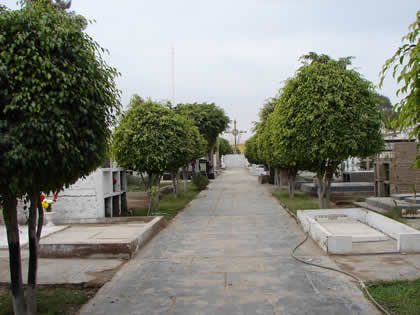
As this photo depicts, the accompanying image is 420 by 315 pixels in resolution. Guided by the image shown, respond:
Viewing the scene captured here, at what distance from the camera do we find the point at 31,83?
369 cm

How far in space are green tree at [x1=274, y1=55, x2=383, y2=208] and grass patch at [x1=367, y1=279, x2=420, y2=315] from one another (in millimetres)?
4901

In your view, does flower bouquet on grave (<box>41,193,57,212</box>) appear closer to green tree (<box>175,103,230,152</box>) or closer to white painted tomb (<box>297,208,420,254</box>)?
white painted tomb (<box>297,208,420,254</box>)

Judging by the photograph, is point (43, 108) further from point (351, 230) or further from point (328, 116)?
point (328, 116)

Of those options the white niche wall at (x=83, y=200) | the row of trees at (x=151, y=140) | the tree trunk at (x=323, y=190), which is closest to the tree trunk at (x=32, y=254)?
the white niche wall at (x=83, y=200)

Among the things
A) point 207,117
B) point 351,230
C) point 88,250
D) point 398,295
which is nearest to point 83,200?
point 88,250

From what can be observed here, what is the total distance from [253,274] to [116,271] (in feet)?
7.11

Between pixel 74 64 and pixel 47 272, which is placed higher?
pixel 74 64

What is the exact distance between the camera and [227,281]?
18.9 feet

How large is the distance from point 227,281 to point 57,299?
7.40 ft

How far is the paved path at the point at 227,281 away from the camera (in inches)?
186

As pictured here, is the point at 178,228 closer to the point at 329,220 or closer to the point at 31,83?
the point at 329,220

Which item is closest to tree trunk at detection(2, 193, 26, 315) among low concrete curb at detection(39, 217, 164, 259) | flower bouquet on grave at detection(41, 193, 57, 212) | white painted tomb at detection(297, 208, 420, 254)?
low concrete curb at detection(39, 217, 164, 259)

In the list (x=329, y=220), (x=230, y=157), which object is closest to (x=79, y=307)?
(x=329, y=220)

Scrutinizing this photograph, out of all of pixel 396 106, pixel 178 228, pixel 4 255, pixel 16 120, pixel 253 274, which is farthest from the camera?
pixel 178 228
